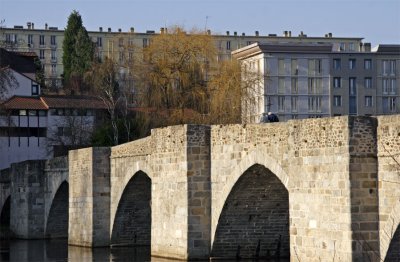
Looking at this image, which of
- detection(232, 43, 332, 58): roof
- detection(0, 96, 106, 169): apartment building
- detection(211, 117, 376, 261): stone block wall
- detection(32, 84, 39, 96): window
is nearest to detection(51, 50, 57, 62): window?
detection(232, 43, 332, 58): roof

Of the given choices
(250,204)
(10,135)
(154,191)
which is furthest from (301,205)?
(10,135)

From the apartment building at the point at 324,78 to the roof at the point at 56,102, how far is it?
64.2 ft

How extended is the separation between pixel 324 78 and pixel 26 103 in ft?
94.6

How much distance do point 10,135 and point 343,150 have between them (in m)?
47.3

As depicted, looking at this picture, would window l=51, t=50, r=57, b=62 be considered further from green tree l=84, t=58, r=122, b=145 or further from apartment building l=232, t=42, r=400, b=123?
green tree l=84, t=58, r=122, b=145

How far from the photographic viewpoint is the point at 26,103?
70438 millimetres

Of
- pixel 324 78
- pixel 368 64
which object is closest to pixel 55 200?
pixel 324 78

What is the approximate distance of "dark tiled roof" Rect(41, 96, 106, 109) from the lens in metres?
70.5

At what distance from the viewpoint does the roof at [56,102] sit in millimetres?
70188

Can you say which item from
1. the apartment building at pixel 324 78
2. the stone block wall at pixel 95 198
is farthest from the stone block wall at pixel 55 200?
the apartment building at pixel 324 78

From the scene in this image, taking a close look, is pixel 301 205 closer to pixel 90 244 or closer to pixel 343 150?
pixel 343 150

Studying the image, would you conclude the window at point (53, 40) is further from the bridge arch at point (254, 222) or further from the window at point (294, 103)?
the bridge arch at point (254, 222)

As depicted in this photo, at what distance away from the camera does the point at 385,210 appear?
2238 cm

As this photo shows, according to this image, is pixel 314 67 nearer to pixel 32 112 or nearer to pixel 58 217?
pixel 32 112
